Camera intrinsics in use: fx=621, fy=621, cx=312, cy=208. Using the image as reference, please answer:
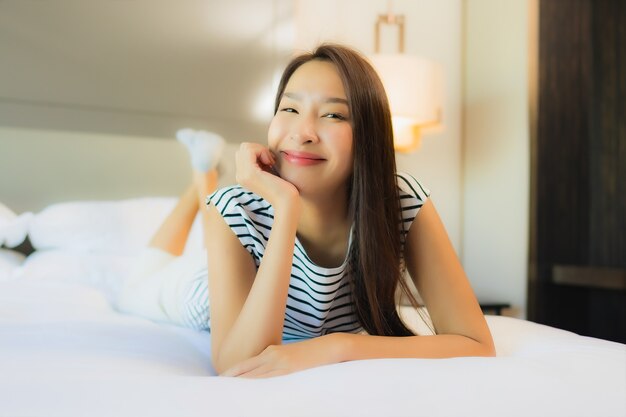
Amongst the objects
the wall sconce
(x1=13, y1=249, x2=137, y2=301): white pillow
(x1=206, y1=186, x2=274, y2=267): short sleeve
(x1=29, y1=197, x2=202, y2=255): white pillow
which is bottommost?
(x1=13, y1=249, x2=137, y2=301): white pillow

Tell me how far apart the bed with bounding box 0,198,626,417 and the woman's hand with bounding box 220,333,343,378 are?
0.07 meters

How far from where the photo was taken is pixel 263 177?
103 cm

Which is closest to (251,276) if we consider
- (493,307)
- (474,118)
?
(493,307)

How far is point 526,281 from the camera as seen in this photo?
2607mm

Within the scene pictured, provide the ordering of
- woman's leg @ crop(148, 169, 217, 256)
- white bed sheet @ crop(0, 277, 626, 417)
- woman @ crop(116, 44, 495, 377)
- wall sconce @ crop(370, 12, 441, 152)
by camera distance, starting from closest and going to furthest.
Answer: white bed sheet @ crop(0, 277, 626, 417), woman @ crop(116, 44, 495, 377), woman's leg @ crop(148, 169, 217, 256), wall sconce @ crop(370, 12, 441, 152)

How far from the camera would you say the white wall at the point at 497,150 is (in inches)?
104

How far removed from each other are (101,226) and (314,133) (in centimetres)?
102

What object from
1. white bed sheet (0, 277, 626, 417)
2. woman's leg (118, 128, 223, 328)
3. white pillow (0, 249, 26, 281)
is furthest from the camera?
white pillow (0, 249, 26, 281)

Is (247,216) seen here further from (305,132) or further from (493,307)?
(493,307)

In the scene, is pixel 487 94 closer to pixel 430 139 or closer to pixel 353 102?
pixel 430 139

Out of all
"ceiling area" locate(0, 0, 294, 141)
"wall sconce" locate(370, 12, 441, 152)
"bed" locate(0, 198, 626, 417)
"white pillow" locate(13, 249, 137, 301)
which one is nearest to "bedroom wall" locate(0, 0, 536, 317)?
"ceiling area" locate(0, 0, 294, 141)

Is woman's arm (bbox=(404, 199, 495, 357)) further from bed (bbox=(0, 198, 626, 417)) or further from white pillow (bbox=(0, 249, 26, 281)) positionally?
white pillow (bbox=(0, 249, 26, 281))

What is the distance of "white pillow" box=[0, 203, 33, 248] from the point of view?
163 centimetres

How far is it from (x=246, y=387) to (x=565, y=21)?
7.97 ft
